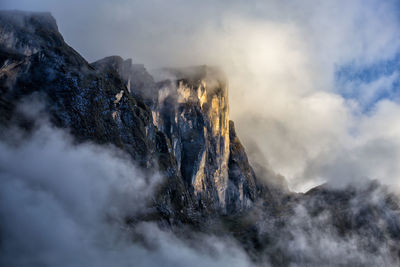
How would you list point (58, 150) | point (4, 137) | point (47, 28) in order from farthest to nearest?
point (47, 28) → point (58, 150) → point (4, 137)

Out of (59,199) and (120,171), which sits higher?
(120,171)

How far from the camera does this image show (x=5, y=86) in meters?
152

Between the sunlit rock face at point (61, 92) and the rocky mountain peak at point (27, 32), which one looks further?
the rocky mountain peak at point (27, 32)

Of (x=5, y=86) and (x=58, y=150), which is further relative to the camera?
(x=58, y=150)

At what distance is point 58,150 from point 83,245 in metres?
40.0

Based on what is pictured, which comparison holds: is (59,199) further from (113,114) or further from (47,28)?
(47,28)

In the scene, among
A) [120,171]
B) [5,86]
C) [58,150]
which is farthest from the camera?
[120,171]

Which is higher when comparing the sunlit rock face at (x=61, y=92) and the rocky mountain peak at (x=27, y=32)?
the rocky mountain peak at (x=27, y=32)

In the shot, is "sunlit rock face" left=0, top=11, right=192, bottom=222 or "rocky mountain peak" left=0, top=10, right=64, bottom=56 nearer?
"sunlit rock face" left=0, top=11, right=192, bottom=222

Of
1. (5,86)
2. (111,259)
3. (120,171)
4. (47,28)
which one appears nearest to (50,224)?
(111,259)

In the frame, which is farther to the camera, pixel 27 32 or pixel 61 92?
pixel 27 32

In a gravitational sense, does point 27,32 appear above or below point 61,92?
above

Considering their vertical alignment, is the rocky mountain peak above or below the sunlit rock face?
above

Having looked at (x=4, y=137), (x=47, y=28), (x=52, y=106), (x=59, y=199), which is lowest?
(x=59, y=199)
